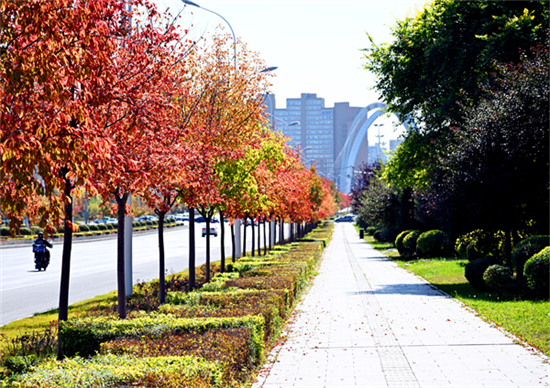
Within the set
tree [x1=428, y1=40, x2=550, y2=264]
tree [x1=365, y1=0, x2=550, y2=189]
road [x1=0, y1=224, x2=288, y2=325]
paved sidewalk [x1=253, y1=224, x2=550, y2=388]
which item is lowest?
road [x1=0, y1=224, x2=288, y2=325]

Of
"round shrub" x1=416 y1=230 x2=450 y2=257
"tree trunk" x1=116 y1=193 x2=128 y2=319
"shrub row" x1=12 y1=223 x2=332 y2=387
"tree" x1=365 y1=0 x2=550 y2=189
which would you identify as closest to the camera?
"shrub row" x1=12 y1=223 x2=332 y2=387

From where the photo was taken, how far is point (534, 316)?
12.3m

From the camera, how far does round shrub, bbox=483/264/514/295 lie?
15.9m

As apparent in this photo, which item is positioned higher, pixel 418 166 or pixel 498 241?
pixel 418 166

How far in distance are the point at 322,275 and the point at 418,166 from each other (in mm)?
6023

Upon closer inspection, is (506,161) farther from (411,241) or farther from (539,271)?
(411,241)

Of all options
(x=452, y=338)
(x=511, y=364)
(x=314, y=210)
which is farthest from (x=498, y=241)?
(x=314, y=210)

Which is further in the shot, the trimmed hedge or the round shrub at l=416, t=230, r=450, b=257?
the round shrub at l=416, t=230, r=450, b=257

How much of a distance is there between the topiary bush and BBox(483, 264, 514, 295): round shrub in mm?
327

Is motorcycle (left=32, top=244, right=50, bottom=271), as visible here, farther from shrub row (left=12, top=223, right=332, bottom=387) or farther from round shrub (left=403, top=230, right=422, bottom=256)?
round shrub (left=403, top=230, right=422, bottom=256)

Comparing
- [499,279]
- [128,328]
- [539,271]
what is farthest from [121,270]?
[499,279]

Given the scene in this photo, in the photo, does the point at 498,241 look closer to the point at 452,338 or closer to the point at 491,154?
the point at 491,154

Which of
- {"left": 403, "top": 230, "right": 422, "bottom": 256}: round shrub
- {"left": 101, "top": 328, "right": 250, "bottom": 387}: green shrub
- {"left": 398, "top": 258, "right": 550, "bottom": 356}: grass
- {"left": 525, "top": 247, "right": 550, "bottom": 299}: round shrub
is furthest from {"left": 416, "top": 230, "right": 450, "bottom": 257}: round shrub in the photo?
{"left": 101, "top": 328, "right": 250, "bottom": 387}: green shrub

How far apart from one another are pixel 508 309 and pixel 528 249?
246 cm
